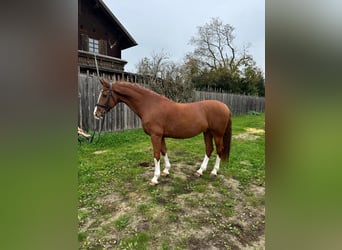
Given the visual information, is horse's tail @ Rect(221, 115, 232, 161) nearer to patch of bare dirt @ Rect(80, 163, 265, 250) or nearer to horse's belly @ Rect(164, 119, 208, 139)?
horse's belly @ Rect(164, 119, 208, 139)

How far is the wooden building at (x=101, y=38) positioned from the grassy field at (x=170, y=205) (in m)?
6.72

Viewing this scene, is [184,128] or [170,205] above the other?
[184,128]

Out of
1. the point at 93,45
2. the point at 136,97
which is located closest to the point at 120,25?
the point at 93,45

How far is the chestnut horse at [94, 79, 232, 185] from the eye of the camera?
117 inches

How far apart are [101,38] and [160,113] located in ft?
31.0

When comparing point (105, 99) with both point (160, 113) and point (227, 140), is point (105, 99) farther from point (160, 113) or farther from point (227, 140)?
point (227, 140)

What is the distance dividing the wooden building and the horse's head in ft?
21.5

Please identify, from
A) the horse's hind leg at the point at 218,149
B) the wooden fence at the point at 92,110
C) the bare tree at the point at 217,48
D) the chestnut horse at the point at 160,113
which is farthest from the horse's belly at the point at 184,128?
the bare tree at the point at 217,48

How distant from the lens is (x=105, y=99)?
297 centimetres

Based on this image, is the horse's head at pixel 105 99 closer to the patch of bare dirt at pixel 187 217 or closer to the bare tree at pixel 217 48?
the patch of bare dirt at pixel 187 217
